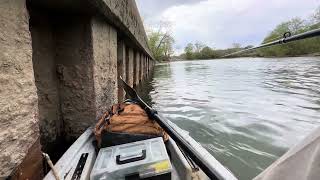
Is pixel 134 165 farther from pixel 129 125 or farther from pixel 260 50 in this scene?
pixel 260 50

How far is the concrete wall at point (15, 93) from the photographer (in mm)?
1303

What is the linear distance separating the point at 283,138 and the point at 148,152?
8.11ft

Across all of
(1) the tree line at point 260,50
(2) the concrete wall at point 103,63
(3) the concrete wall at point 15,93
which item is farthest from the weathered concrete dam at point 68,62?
(1) the tree line at point 260,50

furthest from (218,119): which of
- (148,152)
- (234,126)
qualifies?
(148,152)

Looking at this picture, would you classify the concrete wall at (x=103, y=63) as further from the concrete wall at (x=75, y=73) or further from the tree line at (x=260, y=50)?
the tree line at (x=260, y=50)

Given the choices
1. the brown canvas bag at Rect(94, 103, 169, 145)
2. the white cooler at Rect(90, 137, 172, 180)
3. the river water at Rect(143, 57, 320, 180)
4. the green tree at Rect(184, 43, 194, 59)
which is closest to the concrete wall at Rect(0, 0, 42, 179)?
the white cooler at Rect(90, 137, 172, 180)

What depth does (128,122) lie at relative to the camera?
226cm

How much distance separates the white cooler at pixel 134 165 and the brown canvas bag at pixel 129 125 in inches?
12.1

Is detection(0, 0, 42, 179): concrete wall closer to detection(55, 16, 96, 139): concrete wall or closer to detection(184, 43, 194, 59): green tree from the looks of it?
detection(55, 16, 96, 139): concrete wall

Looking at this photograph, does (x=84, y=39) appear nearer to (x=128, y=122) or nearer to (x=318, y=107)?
(x=128, y=122)

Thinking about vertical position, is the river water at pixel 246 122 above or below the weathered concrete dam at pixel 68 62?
below

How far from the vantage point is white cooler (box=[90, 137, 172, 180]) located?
1610mm

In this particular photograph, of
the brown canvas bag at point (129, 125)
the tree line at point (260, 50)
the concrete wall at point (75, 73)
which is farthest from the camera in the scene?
the tree line at point (260, 50)

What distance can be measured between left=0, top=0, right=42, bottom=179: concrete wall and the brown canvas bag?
67cm
